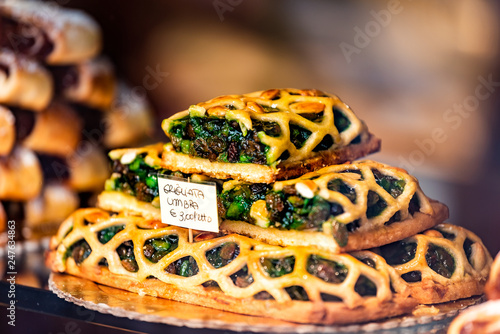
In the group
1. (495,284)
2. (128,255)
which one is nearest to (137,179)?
(128,255)

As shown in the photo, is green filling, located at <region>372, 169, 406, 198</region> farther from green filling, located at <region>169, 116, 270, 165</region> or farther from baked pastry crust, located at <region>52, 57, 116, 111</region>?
baked pastry crust, located at <region>52, 57, 116, 111</region>

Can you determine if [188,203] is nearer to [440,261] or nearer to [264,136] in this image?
[264,136]

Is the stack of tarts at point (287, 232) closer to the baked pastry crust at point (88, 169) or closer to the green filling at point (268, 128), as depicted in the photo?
the green filling at point (268, 128)

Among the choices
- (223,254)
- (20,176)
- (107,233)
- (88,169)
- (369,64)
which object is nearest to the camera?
(223,254)

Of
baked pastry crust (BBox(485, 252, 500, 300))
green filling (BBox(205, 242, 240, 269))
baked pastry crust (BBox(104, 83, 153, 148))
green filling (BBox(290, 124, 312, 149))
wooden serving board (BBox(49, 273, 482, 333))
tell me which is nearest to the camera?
baked pastry crust (BBox(485, 252, 500, 300))

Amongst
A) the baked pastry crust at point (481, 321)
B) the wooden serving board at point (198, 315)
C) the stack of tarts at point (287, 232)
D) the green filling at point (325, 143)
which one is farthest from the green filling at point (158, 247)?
the baked pastry crust at point (481, 321)

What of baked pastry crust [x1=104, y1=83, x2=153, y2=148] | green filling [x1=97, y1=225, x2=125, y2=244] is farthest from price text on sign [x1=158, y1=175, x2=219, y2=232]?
baked pastry crust [x1=104, y1=83, x2=153, y2=148]

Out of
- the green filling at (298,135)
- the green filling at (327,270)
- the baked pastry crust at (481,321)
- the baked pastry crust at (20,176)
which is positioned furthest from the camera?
the baked pastry crust at (20,176)
